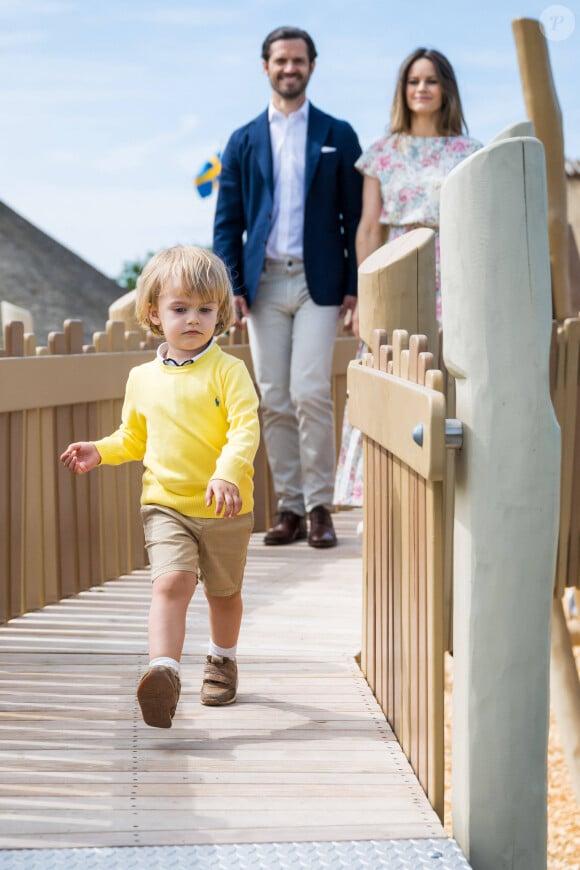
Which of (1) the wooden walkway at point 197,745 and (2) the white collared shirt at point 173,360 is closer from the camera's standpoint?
(1) the wooden walkway at point 197,745

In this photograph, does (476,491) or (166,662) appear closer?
(476,491)

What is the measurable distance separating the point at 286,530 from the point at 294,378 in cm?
72

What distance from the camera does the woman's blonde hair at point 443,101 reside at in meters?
5.06

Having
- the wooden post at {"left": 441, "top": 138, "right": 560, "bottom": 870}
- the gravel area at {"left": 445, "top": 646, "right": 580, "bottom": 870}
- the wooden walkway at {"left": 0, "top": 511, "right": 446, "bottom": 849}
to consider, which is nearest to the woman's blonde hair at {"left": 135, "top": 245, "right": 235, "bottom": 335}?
the wooden post at {"left": 441, "top": 138, "right": 560, "bottom": 870}

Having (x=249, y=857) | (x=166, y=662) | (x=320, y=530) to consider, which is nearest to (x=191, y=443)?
(x=166, y=662)

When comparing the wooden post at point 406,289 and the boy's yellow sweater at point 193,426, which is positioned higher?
the wooden post at point 406,289

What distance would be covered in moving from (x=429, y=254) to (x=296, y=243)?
191 centimetres

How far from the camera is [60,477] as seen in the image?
4.50 meters

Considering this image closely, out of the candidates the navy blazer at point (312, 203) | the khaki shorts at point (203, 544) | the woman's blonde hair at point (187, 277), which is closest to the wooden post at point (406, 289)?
the woman's blonde hair at point (187, 277)

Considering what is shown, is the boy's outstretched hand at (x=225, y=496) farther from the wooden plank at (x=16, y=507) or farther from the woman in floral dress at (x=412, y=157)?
the woman in floral dress at (x=412, y=157)

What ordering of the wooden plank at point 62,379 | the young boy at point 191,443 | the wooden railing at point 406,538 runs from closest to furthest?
1. the wooden railing at point 406,538
2. the young boy at point 191,443
3. the wooden plank at point 62,379

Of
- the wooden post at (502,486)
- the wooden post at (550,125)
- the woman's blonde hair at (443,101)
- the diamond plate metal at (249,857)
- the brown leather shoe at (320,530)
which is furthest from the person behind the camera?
the wooden post at (550,125)

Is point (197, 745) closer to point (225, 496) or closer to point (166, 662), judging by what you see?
point (166, 662)

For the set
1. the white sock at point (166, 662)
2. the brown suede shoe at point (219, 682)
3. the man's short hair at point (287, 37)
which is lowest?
the brown suede shoe at point (219, 682)
